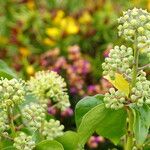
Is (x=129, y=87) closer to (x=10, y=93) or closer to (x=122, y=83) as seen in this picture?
(x=122, y=83)

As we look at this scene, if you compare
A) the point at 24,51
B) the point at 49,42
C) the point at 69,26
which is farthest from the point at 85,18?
the point at 24,51

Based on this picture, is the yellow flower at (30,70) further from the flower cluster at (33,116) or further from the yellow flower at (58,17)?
the flower cluster at (33,116)

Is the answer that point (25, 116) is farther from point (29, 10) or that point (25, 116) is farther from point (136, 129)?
point (29, 10)

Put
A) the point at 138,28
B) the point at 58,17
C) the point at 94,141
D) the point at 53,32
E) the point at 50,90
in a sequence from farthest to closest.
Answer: the point at 58,17
the point at 53,32
the point at 94,141
the point at 50,90
the point at 138,28

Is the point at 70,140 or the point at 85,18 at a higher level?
the point at 85,18

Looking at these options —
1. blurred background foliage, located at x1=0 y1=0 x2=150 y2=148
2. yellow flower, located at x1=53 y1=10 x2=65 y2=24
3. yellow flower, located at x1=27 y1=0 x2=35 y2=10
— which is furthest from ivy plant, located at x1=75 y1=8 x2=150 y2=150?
yellow flower, located at x1=27 y1=0 x2=35 y2=10

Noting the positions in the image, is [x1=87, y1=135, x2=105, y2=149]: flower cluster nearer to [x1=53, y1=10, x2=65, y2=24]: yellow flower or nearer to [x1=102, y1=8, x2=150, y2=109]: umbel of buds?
[x1=102, y1=8, x2=150, y2=109]: umbel of buds

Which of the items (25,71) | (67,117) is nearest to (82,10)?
(25,71)
